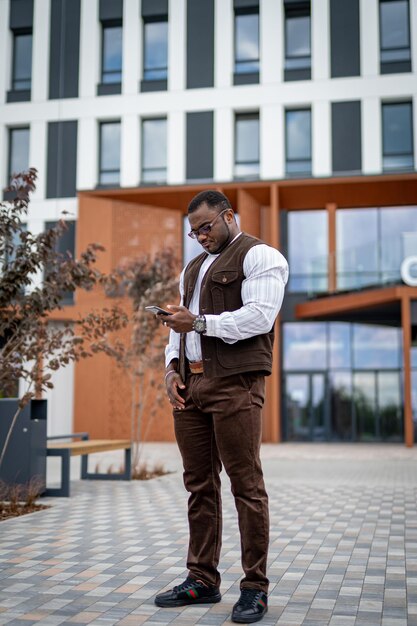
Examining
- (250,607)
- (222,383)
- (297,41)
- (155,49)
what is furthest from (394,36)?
(250,607)

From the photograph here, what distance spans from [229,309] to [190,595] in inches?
58.5

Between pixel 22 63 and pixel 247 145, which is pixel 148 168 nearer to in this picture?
pixel 247 145

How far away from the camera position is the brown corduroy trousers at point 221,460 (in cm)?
386

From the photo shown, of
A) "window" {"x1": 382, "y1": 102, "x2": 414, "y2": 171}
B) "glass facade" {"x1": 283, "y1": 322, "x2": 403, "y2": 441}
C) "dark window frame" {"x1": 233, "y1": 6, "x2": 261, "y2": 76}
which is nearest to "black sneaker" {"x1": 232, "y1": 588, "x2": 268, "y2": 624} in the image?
"glass facade" {"x1": 283, "y1": 322, "x2": 403, "y2": 441}

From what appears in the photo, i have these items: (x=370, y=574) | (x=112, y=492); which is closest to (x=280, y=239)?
(x=112, y=492)

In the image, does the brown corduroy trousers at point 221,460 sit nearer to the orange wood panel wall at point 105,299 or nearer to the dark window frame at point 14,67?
the orange wood panel wall at point 105,299


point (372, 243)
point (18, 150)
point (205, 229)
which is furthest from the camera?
point (18, 150)

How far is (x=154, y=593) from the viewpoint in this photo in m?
4.37

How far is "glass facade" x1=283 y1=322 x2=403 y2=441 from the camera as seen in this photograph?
25.0 meters

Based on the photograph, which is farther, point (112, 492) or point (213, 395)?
point (112, 492)

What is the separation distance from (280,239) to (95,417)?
8.44 m

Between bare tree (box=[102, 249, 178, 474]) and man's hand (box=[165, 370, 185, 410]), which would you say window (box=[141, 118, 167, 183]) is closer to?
bare tree (box=[102, 249, 178, 474])

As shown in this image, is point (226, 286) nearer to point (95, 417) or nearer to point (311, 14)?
point (95, 417)

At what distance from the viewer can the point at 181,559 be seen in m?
5.38
